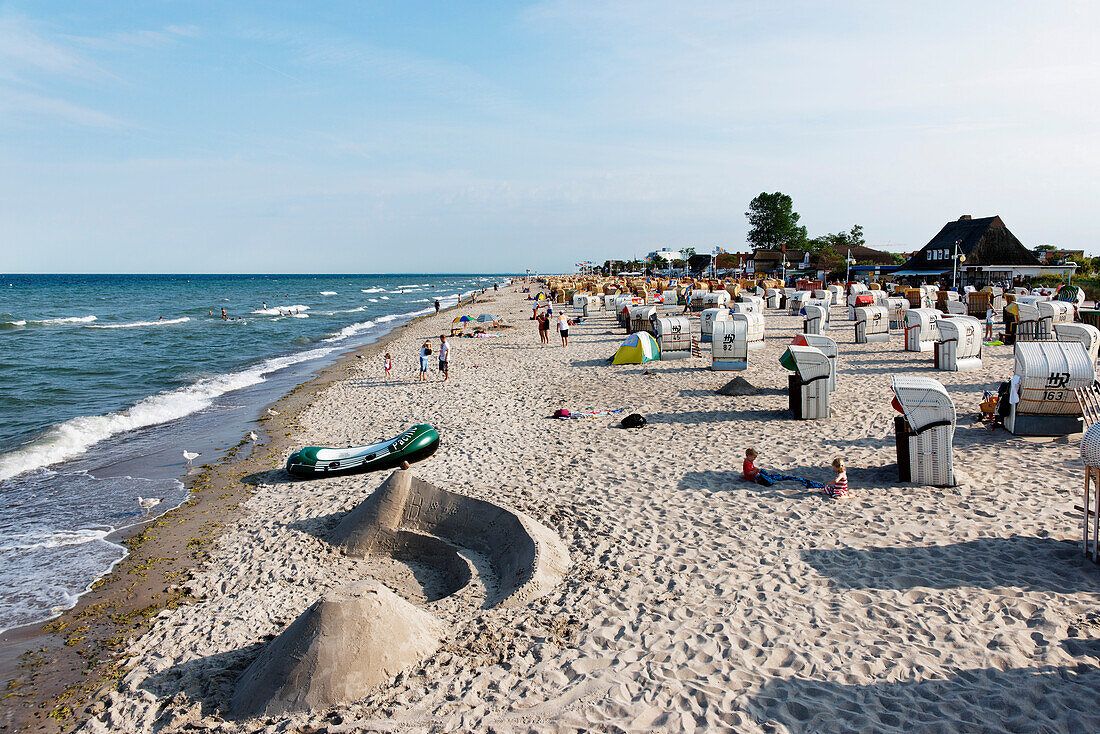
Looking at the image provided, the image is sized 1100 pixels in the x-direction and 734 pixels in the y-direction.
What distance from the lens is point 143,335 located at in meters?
35.8

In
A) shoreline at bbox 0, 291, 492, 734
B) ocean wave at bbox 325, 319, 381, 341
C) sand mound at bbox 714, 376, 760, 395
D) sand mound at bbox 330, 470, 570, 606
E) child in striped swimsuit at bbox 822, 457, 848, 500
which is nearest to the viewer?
shoreline at bbox 0, 291, 492, 734

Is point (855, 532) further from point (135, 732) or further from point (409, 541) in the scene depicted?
point (135, 732)

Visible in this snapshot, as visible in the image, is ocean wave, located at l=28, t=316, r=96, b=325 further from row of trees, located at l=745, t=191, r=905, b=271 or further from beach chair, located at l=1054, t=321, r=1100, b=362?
row of trees, located at l=745, t=191, r=905, b=271

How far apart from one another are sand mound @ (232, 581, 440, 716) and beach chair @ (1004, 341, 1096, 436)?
386 inches

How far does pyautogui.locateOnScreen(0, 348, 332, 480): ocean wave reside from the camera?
12508 millimetres

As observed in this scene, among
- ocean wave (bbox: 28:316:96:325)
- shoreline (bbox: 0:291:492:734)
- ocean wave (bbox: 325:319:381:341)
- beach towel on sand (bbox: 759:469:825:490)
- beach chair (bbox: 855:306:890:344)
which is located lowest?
shoreline (bbox: 0:291:492:734)

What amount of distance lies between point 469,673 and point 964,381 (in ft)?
47.4

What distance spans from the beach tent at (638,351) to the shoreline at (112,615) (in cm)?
1059

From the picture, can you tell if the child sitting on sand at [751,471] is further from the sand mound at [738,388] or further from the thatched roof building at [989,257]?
the thatched roof building at [989,257]

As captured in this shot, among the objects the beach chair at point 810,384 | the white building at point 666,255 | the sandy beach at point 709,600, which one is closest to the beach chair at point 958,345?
the sandy beach at point 709,600

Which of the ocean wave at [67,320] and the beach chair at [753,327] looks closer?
the beach chair at [753,327]

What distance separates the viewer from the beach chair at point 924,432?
26.2ft

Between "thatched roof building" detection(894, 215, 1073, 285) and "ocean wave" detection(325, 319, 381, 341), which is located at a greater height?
"thatched roof building" detection(894, 215, 1073, 285)

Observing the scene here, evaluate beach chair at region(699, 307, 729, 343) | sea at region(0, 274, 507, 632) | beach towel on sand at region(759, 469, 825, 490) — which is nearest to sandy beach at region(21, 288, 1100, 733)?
beach towel on sand at region(759, 469, 825, 490)
